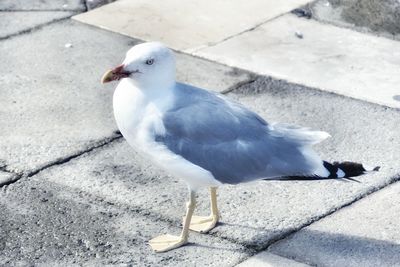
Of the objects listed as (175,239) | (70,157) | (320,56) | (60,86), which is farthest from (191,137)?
(320,56)

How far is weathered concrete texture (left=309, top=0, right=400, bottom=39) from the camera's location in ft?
26.0

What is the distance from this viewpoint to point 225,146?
5.05 m

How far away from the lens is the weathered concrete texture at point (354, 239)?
5.09 metres

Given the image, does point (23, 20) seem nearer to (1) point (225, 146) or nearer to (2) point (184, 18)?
(2) point (184, 18)

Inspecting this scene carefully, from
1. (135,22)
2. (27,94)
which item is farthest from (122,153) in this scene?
(135,22)

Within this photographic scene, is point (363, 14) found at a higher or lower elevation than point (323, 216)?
higher

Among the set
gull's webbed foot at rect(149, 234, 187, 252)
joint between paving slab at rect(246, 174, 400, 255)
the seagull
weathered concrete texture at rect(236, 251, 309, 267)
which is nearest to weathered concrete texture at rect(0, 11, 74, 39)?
the seagull

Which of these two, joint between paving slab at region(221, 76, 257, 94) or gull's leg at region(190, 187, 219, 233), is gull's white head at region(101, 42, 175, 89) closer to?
gull's leg at region(190, 187, 219, 233)

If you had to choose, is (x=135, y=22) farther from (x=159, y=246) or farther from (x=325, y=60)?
(x=159, y=246)

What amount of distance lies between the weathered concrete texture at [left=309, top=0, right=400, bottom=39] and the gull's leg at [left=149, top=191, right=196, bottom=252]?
320 centimetres

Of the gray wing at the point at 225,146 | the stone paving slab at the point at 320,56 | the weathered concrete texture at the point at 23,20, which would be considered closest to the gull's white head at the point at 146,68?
the gray wing at the point at 225,146

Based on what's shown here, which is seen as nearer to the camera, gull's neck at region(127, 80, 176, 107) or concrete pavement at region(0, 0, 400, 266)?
gull's neck at region(127, 80, 176, 107)

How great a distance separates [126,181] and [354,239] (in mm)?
1389

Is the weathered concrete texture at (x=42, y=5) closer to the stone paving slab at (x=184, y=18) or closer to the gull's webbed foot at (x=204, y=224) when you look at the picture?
the stone paving slab at (x=184, y=18)
